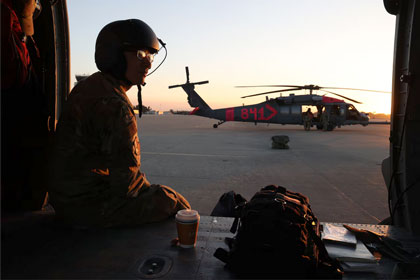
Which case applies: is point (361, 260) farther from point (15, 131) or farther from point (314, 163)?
point (314, 163)

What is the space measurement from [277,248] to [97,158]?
1.48 meters

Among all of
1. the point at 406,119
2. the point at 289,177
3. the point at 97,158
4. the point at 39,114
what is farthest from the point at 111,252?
the point at 289,177

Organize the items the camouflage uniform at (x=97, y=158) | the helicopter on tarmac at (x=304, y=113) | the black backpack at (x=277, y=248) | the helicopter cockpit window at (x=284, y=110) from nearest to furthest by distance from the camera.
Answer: the black backpack at (x=277, y=248) < the camouflage uniform at (x=97, y=158) < the helicopter on tarmac at (x=304, y=113) < the helicopter cockpit window at (x=284, y=110)

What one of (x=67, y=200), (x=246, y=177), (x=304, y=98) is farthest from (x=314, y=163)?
(x=304, y=98)

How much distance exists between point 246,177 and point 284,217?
3892 mm

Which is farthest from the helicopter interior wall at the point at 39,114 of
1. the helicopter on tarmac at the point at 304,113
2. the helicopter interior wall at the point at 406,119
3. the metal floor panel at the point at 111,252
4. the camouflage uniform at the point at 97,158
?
the helicopter on tarmac at the point at 304,113

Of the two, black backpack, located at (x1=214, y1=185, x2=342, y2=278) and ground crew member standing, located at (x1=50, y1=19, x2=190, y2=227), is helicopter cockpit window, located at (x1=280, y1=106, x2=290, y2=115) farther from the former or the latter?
black backpack, located at (x1=214, y1=185, x2=342, y2=278)

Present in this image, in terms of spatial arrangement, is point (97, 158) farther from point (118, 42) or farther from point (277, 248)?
point (277, 248)

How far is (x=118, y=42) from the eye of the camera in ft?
7.43

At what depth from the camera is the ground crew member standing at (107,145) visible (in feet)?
6.77

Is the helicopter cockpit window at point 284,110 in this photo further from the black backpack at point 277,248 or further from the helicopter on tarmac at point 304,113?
the black backpack at point 277,248

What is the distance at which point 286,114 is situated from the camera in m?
→ 19.8

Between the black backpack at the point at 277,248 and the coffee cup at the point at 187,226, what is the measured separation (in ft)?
0.94

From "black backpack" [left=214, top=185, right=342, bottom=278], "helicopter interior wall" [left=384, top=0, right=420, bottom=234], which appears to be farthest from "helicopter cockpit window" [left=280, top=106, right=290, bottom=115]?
"black backpack" [left=214, top=185, right=342, bottom=278]
